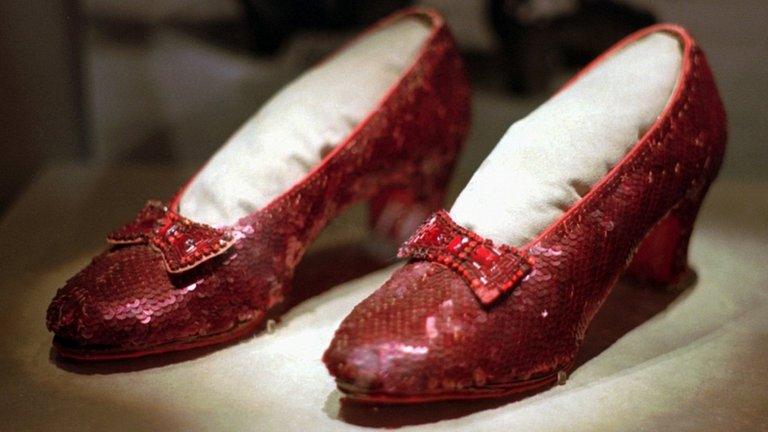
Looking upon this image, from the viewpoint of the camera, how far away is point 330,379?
97cm

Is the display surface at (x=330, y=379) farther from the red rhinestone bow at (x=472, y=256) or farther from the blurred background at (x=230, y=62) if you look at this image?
the blurred background at (x=230, y=62)

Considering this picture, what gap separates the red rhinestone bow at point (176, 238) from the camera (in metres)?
1.00

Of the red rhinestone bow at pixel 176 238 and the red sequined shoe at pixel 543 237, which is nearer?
the red sequined shoe at pixel 543 237

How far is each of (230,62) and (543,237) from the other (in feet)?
2.52

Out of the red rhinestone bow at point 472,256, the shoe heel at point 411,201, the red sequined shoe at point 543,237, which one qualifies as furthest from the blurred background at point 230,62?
the red rhinestone bow at point 472,256

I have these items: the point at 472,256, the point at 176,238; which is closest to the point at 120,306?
the point at 176,238

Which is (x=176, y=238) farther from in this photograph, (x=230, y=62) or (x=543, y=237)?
(x=230, y=62)

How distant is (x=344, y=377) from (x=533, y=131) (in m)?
0.34

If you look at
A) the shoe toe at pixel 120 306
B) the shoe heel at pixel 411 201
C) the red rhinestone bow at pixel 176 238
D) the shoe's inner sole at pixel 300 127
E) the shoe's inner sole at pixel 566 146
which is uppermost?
the shoe's inner sole at pixel 566 146

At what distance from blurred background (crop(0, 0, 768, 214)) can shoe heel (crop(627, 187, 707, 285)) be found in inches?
14.2

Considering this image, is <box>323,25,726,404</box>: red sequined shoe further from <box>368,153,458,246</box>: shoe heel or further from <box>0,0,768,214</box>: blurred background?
<box>0,0,768,214</box>: blurred background

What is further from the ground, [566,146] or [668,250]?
[566,146]

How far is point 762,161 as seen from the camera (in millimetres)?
1536

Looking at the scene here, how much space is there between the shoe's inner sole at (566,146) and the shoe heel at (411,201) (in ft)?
0.67
